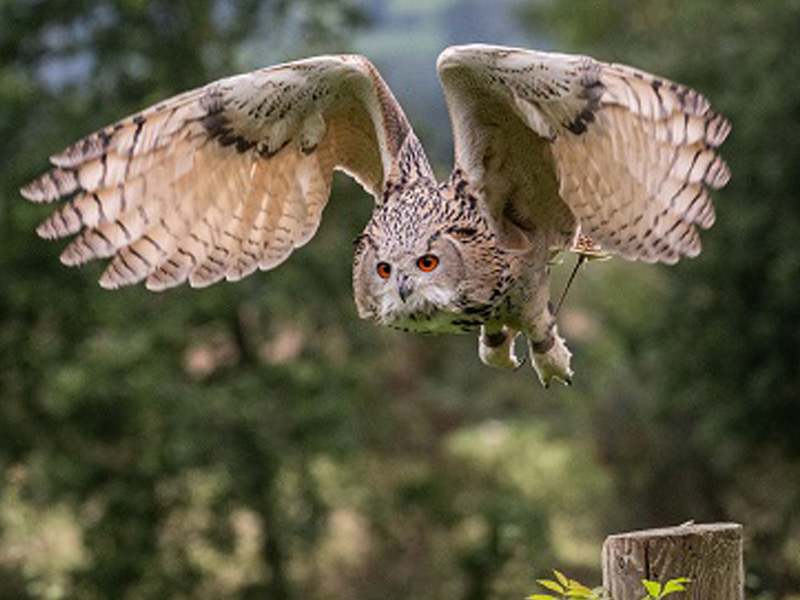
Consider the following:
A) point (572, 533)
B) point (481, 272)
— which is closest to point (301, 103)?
point (481, 272)

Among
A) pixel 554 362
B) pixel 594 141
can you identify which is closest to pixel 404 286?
pixel 594 141

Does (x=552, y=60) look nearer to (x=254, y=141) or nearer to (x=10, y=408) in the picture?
(x=254, y=141)

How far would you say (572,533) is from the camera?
20.2 m

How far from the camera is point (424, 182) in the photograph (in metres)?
5.71

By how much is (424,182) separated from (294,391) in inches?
522

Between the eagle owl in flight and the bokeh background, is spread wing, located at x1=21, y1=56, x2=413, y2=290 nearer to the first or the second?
the eagle owl in flight

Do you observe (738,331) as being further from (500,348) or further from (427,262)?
(427,262)

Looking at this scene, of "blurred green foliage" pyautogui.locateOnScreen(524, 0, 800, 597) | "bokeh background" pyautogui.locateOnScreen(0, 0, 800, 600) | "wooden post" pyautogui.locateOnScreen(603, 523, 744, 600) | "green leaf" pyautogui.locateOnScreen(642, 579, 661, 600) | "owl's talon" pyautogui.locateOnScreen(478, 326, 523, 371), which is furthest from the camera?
"blurred green foliage" pyautogui.locateOnScreen(524, 0, 800, 597)

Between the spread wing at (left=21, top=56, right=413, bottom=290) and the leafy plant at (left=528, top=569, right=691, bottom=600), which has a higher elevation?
the spread wing at (left=21, top=56, right=413, bottom=290)

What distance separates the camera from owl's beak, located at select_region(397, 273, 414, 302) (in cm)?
537

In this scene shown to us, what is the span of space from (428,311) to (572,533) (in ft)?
49.5

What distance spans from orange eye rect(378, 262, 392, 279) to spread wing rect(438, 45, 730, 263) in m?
0.51

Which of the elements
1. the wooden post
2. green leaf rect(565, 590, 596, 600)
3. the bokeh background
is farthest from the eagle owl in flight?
the bokeh background

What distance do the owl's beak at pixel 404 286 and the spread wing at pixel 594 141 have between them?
0.55 metres
